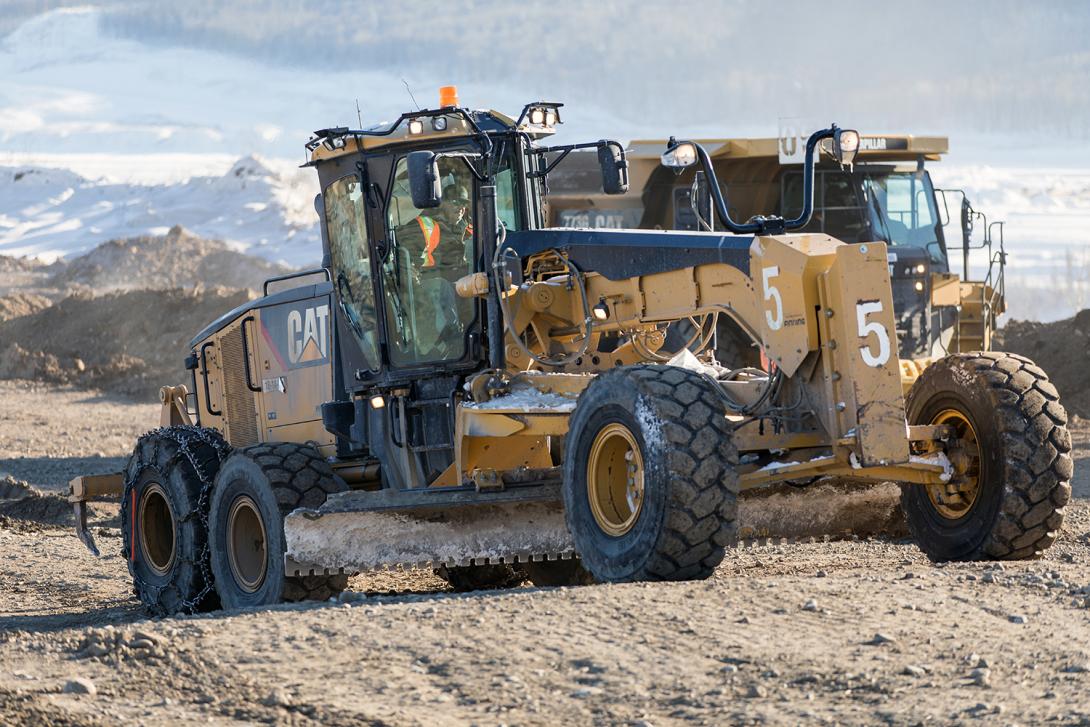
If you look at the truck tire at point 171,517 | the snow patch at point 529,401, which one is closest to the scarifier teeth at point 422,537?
the snow patch at point 529,401

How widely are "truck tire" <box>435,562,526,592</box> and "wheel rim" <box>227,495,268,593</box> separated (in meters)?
1.38

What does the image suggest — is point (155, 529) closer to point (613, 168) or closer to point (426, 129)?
point (426, 129)

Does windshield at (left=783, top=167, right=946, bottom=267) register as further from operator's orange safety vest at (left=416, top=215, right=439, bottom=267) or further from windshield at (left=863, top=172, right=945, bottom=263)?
operator's orange safety vest at (left=416, top=215, right=439, bottom=267)

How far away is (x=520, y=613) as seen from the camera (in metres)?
6.83

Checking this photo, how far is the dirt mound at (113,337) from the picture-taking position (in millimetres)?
31703

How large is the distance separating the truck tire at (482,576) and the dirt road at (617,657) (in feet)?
9.00

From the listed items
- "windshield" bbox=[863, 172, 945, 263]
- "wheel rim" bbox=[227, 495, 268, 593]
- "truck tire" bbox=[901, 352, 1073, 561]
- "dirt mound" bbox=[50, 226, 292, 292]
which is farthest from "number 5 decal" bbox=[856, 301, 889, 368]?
"dirt mound" bbox=[50, 226, 292, 292]

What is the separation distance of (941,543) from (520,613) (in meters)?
2.54

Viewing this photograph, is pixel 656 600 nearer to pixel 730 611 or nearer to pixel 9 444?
pixel 730 611

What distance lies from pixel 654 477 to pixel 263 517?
2.91m

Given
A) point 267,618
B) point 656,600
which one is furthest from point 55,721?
point 656,600

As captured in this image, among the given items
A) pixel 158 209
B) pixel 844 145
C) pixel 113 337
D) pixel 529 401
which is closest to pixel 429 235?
pixel 529 401

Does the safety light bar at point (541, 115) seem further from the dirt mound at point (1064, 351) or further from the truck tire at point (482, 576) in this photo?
the dirt mound at point (1064, 351)

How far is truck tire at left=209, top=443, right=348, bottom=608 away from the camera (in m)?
9.18
